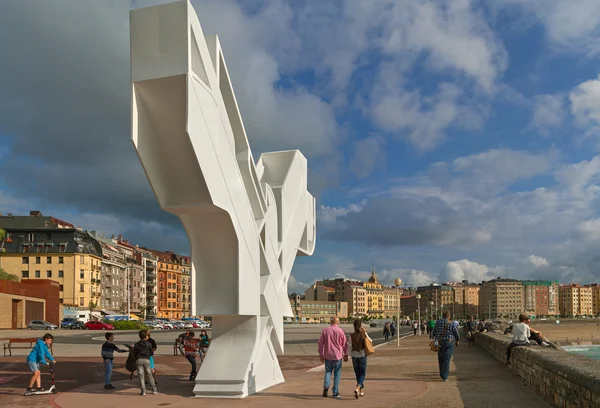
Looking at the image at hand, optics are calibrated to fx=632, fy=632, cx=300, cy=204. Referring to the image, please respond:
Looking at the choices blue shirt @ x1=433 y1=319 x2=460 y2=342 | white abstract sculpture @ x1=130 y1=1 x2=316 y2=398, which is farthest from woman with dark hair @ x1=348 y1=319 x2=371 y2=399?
blue shirt @ x1=433 y1=319 x2=460 y2=342

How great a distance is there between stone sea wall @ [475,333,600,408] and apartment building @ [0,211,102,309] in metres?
88.5

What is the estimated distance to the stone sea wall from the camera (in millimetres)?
→ 8085

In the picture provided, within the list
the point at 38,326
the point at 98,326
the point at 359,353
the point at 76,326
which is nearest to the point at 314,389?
the point at 359,353

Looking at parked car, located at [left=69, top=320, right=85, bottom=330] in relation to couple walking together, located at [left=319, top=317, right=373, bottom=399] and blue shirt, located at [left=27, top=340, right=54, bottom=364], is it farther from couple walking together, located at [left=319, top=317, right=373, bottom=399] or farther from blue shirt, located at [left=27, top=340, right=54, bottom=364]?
couple walking together, located at [left=319, top=317, right=373, bottom=399]

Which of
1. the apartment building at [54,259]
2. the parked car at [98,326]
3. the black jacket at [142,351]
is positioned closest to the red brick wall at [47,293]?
the parked car at [98,326]

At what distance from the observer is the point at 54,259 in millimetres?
93750

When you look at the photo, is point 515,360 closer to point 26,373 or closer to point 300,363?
point 300,363

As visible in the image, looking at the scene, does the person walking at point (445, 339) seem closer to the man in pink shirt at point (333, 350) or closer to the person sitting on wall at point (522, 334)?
the person sitting on wall at point (522, 334)

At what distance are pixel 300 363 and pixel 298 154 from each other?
7966 millimetres

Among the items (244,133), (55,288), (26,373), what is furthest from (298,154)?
(55,288)

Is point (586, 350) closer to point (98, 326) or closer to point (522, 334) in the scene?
point (522, 334)

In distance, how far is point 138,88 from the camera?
10.6m

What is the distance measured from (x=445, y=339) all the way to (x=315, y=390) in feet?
10.9

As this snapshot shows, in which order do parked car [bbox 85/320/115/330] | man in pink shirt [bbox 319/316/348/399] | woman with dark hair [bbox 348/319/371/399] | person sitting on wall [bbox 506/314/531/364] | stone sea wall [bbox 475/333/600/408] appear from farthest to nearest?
parked car [bbox 85/320/115/330] → person sitting on wall [bbox 506/314/531/364] → woman with dark hair [bbox 348/319/371/399] → man in pink shirt [bbox 319/316/348/399] → stone sea wall [bbox 475/333/600/408]
